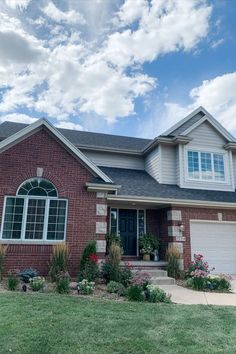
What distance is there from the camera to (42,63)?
38.3ft

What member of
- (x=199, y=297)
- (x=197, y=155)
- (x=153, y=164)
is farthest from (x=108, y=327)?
(x=197, y=155)

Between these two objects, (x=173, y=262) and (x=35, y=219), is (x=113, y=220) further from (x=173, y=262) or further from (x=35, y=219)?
(x=35, y=219)

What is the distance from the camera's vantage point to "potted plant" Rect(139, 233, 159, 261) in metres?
11.9

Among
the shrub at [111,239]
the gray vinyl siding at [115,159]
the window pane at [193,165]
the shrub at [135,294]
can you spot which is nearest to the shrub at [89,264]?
the shrub at [111,239]

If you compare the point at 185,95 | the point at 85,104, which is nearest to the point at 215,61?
the point at 185,95

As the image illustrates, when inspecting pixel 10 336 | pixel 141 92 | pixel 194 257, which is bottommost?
pixel 10 336

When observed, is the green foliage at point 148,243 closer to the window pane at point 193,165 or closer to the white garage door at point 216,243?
the white garage door at point 216,243

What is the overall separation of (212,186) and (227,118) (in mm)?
5512

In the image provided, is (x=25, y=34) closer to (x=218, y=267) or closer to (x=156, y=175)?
(x=156, y=175)

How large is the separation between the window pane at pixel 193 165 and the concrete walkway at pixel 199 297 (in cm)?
665

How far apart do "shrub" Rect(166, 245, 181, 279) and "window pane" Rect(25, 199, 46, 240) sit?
5.27 m

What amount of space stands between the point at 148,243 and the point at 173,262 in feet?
5.15

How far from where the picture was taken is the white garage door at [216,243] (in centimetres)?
1207

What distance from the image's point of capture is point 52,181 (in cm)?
1027
